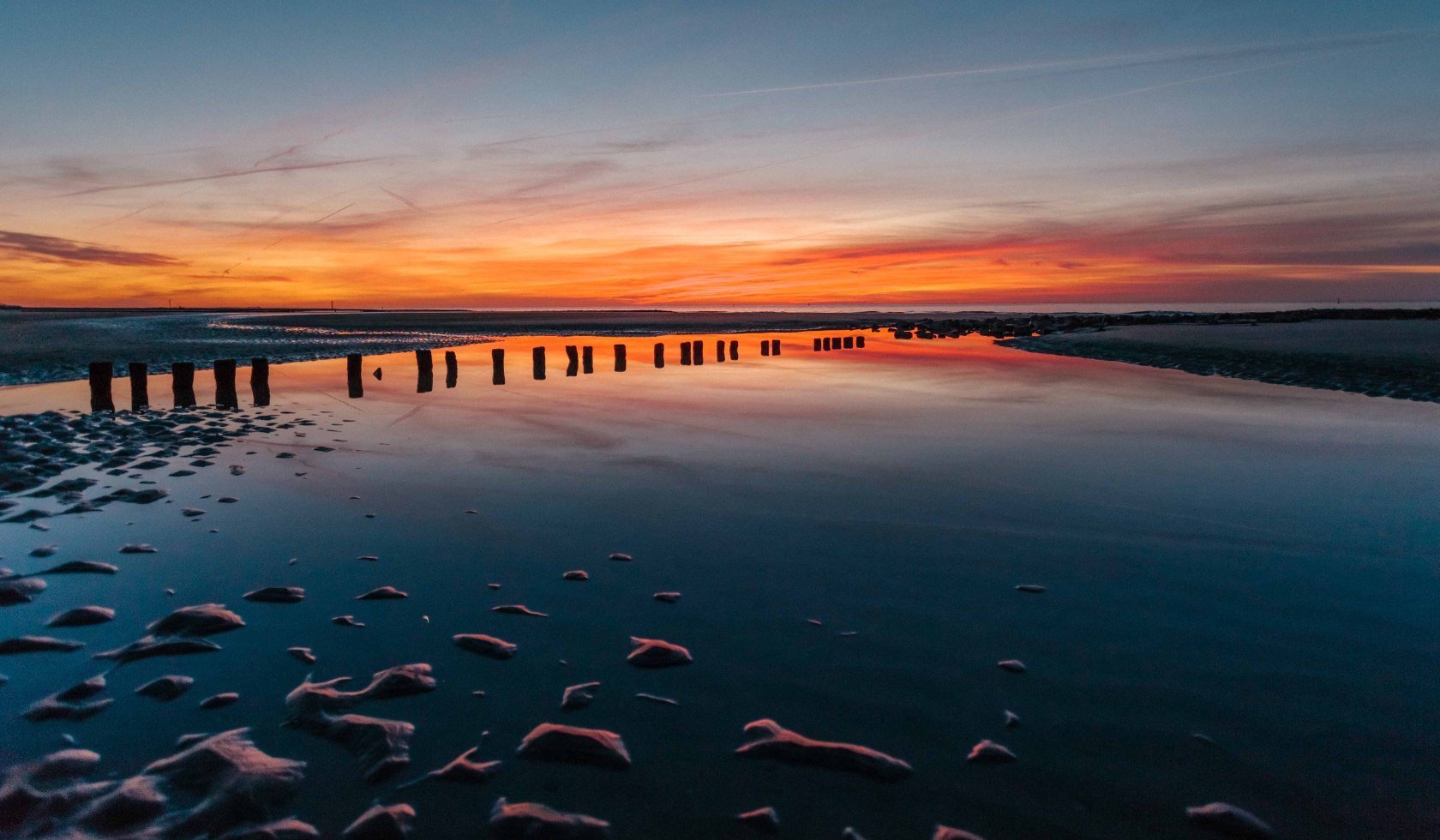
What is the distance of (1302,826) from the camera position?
113 inches

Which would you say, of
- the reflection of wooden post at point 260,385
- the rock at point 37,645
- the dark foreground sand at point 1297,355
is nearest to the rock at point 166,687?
the rock at point 37,645

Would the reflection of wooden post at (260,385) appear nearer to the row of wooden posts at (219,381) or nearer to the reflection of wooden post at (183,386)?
the row of wooden posts at (219,381)

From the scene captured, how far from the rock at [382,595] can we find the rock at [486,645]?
0.90 metres

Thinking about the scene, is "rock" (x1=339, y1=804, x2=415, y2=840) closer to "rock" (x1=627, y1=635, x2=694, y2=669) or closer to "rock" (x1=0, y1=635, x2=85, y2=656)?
"rock" (x1=627, y1=635, x2=694, y2=669)

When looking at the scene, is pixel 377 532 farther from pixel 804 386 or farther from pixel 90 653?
pixel 804 386

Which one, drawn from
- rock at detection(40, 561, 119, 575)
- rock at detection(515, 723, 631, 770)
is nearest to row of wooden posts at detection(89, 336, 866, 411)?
rock at detection(40, 561, 119, 575)

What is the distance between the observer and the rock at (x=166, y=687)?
3.77 metres

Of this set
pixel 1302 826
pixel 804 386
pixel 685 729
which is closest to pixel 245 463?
pixel 685 729

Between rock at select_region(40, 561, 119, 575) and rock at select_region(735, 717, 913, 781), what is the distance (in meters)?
5.20

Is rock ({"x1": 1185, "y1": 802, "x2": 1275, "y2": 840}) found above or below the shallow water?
below

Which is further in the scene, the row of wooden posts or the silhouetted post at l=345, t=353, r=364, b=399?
the silhouetted post at l=345, t=353, r=364, b=399

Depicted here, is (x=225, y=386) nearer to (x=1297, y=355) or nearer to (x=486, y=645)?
(x=486, y=645)

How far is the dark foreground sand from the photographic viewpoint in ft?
59.5

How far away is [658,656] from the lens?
→ 423 cm
